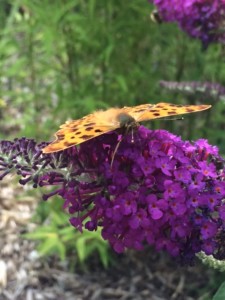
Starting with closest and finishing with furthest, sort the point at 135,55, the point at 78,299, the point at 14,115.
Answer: the point at 78,299 < the point at 135,55 < the point at 14,115

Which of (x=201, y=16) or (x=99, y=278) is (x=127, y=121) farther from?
(x=99, y=278)

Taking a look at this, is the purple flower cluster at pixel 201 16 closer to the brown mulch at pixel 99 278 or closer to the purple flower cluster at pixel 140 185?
the purple flower cluster at pixel 140 185

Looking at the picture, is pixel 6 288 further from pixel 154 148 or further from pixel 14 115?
pixel 154 148

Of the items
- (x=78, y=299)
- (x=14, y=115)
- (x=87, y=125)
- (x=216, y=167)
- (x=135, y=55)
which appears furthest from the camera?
(x=14, y=115)

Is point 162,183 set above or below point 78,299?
above

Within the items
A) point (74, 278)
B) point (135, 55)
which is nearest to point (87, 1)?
point (135, 55)

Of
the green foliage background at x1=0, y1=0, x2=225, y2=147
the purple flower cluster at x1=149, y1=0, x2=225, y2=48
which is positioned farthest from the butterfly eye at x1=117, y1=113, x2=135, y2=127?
the green foliage background at x1=0, y1=0, x2=225, y2=147

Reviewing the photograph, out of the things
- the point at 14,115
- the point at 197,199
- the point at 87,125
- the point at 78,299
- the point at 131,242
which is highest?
the point at 87,125

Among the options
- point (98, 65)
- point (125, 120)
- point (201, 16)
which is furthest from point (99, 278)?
point (125, 120)
